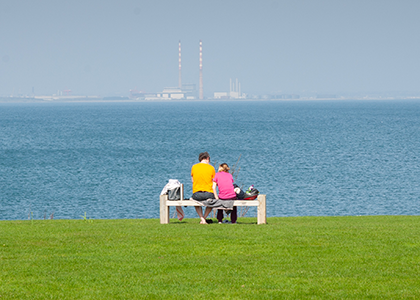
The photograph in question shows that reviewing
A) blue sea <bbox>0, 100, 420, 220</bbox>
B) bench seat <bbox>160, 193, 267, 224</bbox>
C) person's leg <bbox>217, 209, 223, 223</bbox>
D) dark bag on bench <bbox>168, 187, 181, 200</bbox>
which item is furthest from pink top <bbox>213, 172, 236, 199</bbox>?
blue sea <bbox>0, 100, 420, 220</bbox>

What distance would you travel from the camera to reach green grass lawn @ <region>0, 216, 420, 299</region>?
7.33 metres

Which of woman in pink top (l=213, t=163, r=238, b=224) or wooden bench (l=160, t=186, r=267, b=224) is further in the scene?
woman in pink top (l=213, t=163, r=238, b=224)

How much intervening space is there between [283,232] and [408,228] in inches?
112

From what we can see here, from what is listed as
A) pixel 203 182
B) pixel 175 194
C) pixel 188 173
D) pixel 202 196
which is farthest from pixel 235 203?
pixel 188 173

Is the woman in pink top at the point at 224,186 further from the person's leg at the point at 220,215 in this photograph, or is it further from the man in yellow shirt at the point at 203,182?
the person's leg at the point at 220,215

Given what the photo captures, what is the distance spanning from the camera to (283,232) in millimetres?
11250

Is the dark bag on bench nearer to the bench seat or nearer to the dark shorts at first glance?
the bench seat

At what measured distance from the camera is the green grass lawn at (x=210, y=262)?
7332 millimetres

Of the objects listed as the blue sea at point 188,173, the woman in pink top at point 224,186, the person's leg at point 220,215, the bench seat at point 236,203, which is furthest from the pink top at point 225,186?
the blue sea at point 188,173

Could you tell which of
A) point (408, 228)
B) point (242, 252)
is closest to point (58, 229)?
point (242, 252)

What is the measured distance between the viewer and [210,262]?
8805mm

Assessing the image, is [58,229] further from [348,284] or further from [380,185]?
[380,185]

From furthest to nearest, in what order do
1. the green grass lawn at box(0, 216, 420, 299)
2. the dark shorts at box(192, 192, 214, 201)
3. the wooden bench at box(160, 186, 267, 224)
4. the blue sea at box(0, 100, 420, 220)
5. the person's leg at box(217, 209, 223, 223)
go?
the blue sea at box(0, 100, 420, 220) → the person's leg at box(217, 209, 223, 223) → the dark shorts at box(192, 192, 214, 201) → the wooden bench at box(160, 186, 267, 224) → the green grass lawn at box(0, 216, 420, 299)

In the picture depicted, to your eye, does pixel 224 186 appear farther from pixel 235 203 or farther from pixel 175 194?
pixel 175 194
